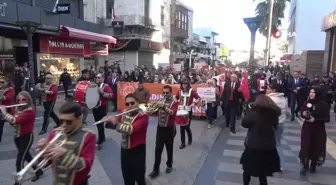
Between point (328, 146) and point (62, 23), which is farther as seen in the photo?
point (62, 23)

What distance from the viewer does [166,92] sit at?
618cm

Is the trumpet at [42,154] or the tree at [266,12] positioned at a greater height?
the tree at [266,12]

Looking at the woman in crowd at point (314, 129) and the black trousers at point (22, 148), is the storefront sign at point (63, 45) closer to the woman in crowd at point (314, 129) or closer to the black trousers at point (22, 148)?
the black trousers at point (22, 148)

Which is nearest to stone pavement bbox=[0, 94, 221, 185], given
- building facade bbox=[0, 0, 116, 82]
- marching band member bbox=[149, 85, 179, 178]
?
marching band member bbox=[149, 85, 179, 178]

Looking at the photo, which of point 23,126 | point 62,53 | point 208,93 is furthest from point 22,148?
point 62,53

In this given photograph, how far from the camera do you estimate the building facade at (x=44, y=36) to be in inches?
543

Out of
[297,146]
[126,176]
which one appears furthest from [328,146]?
[126,176]

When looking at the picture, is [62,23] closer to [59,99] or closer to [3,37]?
[3,37]

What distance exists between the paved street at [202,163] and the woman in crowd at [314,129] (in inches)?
15.1

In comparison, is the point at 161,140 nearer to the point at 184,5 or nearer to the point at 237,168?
the point at 237,168

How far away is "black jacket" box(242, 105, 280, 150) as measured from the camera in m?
4.56

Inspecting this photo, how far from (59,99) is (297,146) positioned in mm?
12458

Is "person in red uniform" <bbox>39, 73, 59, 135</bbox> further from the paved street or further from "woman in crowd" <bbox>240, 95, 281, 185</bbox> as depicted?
"woman in crowd" <bbox>240, 95, 281, 185</bbox>

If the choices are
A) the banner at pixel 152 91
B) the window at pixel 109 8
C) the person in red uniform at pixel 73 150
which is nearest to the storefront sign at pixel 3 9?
the banner at pixel 152 91
